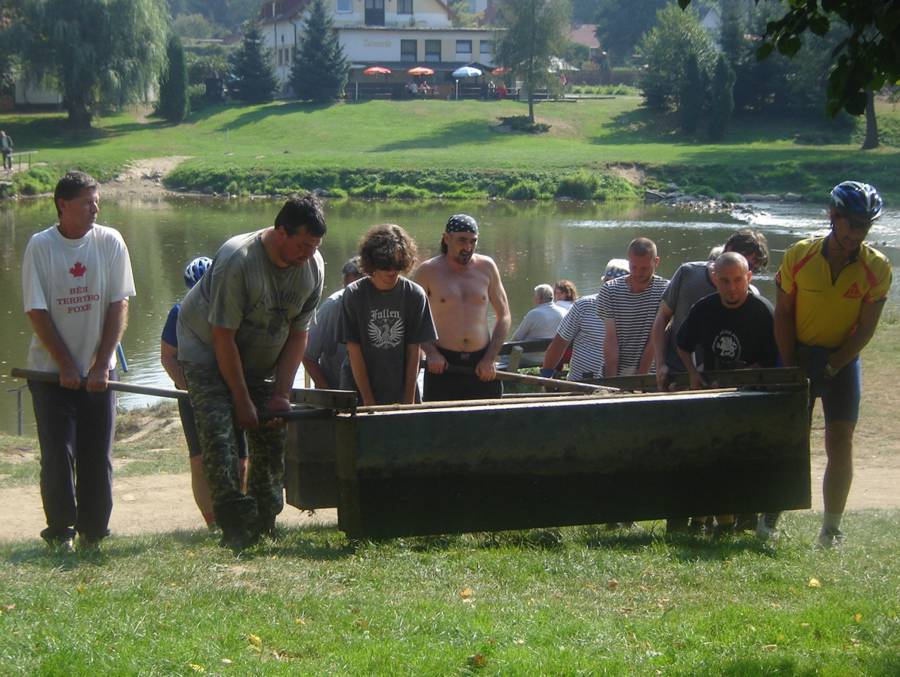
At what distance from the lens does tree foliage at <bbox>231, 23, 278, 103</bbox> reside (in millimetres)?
75438

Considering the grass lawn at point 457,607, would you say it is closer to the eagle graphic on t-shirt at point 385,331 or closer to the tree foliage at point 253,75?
the eagle graphic on t-shirt at point 385,331

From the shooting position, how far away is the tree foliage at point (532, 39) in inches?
2810

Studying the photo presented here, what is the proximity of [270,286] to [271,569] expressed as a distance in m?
1.40

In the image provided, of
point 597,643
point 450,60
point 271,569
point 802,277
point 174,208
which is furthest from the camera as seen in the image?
point 450,60

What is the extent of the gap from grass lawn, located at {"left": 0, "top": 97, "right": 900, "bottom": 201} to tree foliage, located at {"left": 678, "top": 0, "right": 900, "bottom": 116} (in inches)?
1869

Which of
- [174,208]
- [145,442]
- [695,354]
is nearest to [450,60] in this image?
[174,208]

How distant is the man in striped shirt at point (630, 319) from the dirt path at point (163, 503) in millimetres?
1770

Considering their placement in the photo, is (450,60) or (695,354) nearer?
(695,354)

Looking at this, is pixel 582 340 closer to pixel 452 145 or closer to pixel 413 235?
pixel 413 235

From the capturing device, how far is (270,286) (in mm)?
6656

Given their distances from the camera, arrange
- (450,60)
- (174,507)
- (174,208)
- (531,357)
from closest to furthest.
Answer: (174,507) < (531,357) < (174,208) < (450,60)

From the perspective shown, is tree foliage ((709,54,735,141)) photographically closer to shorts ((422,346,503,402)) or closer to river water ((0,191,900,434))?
river water ((0,191,900,434))

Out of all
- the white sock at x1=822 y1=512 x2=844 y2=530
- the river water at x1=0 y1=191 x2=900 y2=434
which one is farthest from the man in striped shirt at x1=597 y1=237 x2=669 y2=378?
the river water at x1=0 y1=191 x2=900 y2=434

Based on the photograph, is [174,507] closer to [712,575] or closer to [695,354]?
[695,354]
